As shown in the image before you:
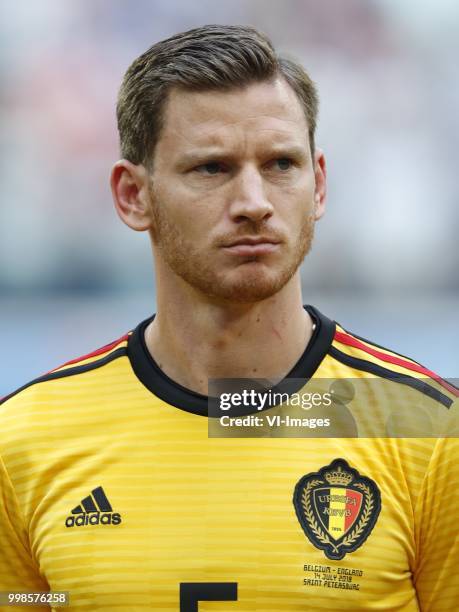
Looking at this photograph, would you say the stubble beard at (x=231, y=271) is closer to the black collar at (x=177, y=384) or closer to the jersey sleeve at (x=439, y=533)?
the black collar at (x=177, y=384)

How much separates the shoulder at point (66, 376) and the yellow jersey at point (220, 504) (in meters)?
0.05

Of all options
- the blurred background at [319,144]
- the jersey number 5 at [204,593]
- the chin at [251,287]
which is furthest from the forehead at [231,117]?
the blurred background at [319,144]

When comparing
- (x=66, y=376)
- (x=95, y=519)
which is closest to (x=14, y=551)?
(x=95, y=519)

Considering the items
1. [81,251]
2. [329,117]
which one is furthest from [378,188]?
[81,251]

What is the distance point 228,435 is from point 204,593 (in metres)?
0.39

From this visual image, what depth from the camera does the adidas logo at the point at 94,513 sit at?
2.65 meters

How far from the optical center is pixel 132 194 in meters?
2.91

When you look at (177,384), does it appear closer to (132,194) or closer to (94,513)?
(94,513)

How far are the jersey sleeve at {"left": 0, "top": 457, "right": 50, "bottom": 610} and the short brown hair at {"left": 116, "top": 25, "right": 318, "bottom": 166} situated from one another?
926mm

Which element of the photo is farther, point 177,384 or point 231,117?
point 177,384

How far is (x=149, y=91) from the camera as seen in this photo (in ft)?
9.20

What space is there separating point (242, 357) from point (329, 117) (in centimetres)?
535

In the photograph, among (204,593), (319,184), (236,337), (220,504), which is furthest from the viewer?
(319,184)

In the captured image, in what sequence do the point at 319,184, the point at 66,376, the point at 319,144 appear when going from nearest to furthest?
the point at 319,184
the point at 66,376
the point at 319,144
